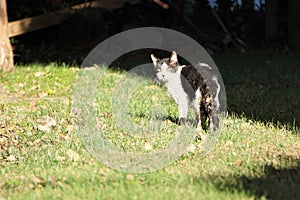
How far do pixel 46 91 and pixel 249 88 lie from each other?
2.76m

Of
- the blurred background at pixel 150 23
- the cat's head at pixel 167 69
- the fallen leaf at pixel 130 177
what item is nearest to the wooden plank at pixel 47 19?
the blurred background at pixel 150 23

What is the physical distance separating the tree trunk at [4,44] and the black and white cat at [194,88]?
4372mm

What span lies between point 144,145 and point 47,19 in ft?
24.1

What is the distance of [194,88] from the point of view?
634 cm

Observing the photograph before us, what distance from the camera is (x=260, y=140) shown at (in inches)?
241

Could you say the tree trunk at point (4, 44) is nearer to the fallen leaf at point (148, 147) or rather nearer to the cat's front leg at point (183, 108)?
the cat's front leg at point (183, 108)

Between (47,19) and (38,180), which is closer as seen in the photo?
(38,180)

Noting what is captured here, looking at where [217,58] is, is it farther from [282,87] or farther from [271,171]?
[271,171]

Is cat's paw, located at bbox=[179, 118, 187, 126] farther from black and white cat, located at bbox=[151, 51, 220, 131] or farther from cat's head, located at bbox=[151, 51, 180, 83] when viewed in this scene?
cat's head, located at bbox=[151, 51, 180, 83]

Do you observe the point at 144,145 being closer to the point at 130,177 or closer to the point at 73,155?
the point at 73,155

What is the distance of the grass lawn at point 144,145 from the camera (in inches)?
179

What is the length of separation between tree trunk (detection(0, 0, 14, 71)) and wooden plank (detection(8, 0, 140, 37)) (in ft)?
5.80

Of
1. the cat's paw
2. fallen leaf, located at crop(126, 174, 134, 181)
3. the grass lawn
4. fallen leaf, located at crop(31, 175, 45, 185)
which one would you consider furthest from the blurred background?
fallen leaf, located at crop(126, 174, 134, 181)

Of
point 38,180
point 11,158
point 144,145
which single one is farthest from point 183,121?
point 38,180
